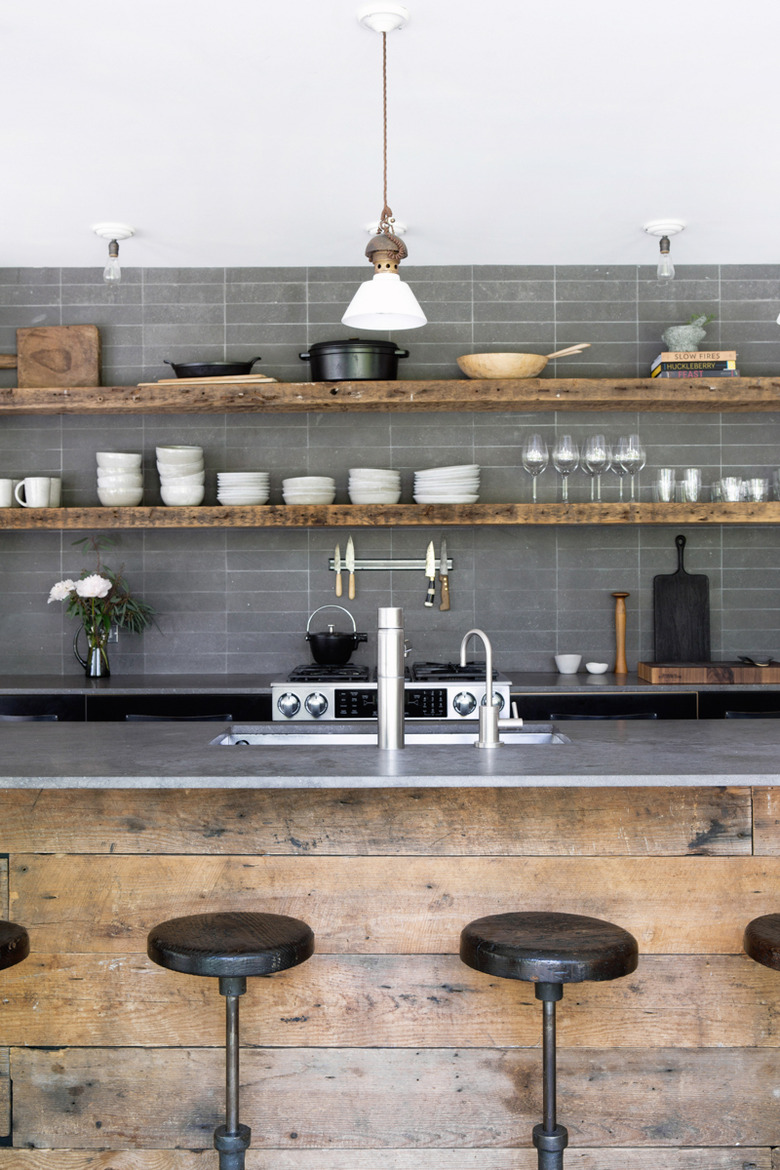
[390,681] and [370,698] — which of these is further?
[370,698]

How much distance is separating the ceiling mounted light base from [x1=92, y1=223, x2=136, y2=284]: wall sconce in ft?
6.11

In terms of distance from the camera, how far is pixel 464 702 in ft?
13.3

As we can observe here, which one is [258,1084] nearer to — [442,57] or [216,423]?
[442,57]

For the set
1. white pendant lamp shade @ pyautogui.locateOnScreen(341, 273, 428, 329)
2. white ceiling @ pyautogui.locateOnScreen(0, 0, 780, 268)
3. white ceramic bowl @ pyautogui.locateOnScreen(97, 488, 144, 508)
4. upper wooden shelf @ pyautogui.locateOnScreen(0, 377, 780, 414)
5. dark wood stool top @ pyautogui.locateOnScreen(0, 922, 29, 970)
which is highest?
white ceiling @ pyautogui.locateOnScreen(0, 0, 780, 268)

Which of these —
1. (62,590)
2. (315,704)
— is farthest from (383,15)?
(62,590)

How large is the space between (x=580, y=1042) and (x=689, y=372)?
3078 millimetres

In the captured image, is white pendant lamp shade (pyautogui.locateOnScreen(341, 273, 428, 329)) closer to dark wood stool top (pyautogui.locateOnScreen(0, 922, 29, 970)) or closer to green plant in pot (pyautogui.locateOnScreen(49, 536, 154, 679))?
dark wood stool top (pyautogui.locateOnScreen(0, 922, 29, 970))

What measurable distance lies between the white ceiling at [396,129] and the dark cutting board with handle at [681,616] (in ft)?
4.81

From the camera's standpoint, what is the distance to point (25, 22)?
2.63 meters

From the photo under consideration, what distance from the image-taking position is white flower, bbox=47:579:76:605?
14.8 feet

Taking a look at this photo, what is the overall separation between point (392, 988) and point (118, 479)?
294 centimetres

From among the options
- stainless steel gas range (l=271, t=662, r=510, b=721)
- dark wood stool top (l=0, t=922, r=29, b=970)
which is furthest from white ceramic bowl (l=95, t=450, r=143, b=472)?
dark wood stool top (l=0, t=922, r=29, b=970)

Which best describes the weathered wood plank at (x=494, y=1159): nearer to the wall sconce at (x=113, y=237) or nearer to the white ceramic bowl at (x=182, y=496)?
the white ceramic bowl at (x=182, y=496)

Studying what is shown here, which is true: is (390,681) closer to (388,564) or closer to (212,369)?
(388,564)
